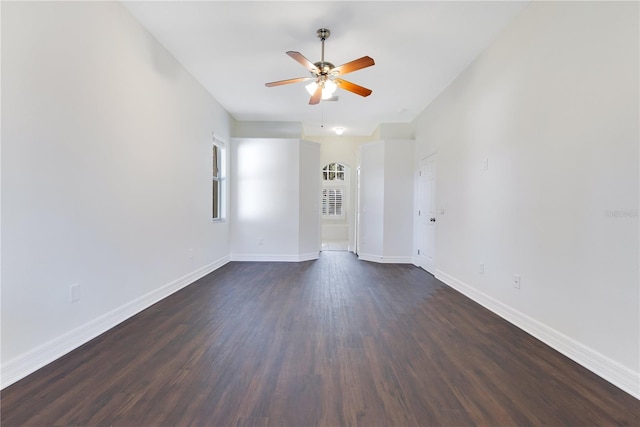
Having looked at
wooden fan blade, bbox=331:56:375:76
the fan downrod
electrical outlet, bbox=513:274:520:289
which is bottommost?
electrical outlet, bbox=513:274:520:289

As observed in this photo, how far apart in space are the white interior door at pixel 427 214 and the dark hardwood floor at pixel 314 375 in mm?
1924

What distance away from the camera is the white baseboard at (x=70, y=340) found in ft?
5.54

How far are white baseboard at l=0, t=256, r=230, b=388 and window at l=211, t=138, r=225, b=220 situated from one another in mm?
2154

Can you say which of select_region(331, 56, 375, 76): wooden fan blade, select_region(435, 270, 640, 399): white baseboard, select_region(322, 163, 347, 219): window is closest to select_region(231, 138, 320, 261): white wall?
select_region(331, 56, 375, 76): wooden fan blade

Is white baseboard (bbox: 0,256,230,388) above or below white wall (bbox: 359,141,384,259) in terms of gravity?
below

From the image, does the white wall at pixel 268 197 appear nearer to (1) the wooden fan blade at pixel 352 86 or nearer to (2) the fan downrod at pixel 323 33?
(1) the wooden fan blade at pixel 352 86

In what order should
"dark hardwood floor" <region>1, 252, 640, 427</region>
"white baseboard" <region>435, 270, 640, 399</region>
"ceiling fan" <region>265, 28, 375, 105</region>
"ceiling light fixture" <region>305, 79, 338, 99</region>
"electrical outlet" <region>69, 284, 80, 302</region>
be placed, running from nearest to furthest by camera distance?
"dark hardwood floor" <region>1, 252, 640, 427</region>, "white baseboard" <region>435, 270, 640, 399</region>, "electrical outlet" <region>69, 284, 80, 302</region>, "ceiling fan" <region>265, 28, 375, 105</region>, "ceiling light fixture" <region>305, 79, 338, 99</region>

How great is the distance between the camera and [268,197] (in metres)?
5.75

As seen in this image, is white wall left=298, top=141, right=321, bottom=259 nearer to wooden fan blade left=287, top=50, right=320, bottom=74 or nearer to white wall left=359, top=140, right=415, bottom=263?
white wall left=359, top=140, right=415, bottom=263

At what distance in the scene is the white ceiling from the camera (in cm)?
261

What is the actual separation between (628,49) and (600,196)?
86 centimetres

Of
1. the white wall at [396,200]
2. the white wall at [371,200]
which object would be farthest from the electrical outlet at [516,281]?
the white wall at [371,200]

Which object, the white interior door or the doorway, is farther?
the doorway

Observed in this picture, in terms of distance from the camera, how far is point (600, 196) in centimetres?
187
